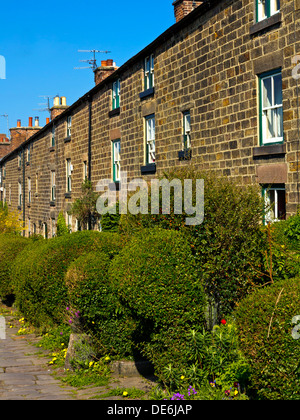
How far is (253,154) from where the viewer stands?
12.1 metres

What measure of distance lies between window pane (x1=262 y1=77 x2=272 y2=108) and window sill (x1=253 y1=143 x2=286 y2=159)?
0.98 meters

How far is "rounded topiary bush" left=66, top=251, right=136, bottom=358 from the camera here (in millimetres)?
8609

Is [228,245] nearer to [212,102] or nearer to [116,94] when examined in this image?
[212,102]

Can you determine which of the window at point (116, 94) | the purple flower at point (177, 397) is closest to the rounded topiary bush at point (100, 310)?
the purple flower at point (177, 397)

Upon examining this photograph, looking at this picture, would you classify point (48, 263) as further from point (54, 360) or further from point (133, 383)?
point (133, 383)

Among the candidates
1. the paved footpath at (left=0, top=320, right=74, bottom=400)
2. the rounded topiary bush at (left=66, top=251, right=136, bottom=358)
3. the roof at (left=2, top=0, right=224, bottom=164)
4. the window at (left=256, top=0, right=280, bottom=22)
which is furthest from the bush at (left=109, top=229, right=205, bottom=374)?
the roof at (left=2, top=0, right=224, bottom=164)

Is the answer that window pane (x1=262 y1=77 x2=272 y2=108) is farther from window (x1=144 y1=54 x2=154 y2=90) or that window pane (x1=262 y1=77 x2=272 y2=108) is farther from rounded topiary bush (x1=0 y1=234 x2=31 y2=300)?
rounded topiary bush (x1=0 y1=234 x2=31 y2=300)

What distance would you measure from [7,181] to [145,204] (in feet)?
141

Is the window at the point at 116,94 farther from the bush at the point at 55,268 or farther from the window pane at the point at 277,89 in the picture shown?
the bush at the point at 55,268

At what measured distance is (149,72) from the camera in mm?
18000

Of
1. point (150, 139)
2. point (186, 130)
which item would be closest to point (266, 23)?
point (186, 130)

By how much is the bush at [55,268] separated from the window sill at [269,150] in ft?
12.0

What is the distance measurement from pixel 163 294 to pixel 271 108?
20.6 feet
